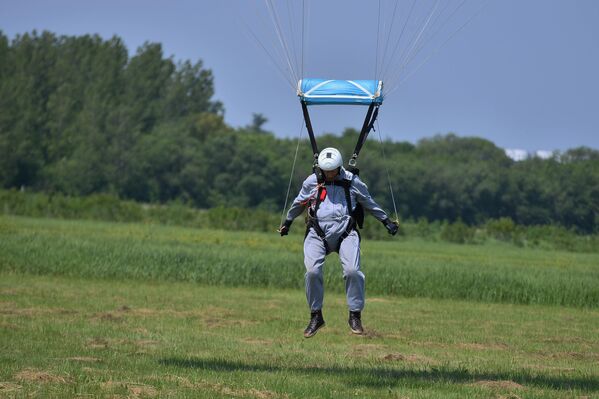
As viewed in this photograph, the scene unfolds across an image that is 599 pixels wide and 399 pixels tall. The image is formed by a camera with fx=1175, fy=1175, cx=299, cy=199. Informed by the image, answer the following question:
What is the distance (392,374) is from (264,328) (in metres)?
6.75

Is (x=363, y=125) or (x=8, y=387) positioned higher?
(x=363, y=125)

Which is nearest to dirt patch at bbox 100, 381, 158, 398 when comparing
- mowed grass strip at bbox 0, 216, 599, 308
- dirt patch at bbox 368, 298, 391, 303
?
dirt patch at bbox 368, 298, 391, 303

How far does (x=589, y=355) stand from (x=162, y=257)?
694 inches

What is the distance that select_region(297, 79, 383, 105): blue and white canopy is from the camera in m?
15.1

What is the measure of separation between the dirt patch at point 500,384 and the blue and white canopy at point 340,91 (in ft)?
12.4

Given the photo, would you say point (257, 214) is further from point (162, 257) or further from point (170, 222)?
point (162, 257)

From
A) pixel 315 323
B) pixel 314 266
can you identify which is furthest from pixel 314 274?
pixel 315 323

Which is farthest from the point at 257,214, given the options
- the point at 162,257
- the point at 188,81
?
the point at 188,81

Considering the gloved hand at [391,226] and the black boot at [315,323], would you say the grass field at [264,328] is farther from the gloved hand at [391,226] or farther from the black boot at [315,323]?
the gloved hand at [391,226]

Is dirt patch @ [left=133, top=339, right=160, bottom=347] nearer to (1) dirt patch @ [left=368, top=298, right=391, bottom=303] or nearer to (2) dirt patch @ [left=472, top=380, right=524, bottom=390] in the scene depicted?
(2) dirt patch @ [left=472, top=380, right=524, bottom=390]

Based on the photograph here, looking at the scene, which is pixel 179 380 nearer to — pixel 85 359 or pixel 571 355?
pixel 85 359

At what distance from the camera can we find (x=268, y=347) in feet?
60.2

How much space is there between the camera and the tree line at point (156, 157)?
101125 millimetres

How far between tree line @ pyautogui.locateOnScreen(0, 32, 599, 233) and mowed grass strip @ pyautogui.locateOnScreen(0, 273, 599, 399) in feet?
204
